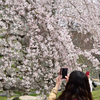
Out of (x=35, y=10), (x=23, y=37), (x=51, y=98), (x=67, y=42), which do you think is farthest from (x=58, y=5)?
(x=23, y=37)

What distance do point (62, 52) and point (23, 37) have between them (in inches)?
194

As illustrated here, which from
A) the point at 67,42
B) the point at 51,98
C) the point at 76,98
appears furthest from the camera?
the point at 67,42

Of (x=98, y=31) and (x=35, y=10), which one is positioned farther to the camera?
(x=98, y=31)

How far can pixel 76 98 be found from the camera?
4.25 feet

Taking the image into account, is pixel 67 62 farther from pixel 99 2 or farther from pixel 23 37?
pixel 23 37

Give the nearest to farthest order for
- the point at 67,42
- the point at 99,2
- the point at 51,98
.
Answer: the point at 51,98 < the point at 67,42 < the point at 99,2

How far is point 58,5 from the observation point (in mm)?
3949

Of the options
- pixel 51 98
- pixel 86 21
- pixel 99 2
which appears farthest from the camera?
pixel 99 2

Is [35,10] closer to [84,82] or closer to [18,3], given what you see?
[18,3]

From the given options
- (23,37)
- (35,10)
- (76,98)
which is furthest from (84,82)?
(23,37)

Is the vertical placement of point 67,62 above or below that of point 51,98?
above

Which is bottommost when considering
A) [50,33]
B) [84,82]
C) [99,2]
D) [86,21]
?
[84,82]

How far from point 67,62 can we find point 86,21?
1.13 meters

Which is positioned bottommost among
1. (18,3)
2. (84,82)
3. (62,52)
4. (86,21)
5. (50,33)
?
(84,82)
